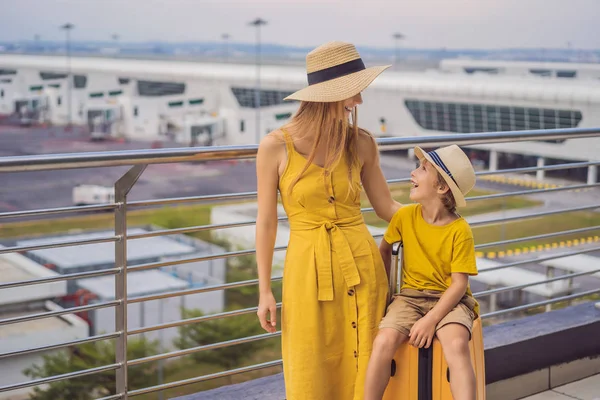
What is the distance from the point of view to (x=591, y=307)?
12.5 ft

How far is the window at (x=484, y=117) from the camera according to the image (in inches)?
1724

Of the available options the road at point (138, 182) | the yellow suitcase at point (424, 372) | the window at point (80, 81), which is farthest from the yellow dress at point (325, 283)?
the window at point (80, 81)

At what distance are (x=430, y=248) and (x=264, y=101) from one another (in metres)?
69.0

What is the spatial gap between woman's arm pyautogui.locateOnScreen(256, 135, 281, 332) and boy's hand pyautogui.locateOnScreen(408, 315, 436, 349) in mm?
385

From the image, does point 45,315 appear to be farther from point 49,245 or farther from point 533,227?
point 533,227

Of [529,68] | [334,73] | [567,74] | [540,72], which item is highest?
[529,68]

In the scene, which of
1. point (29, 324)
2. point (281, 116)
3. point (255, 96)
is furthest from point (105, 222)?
point (255, 96)

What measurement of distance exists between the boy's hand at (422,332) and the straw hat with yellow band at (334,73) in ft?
2.13

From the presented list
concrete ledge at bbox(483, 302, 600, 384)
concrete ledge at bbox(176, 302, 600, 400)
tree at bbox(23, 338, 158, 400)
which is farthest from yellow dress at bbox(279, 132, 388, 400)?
tree at bbox(23, 338, 158, 400)

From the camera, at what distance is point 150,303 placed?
1717cm

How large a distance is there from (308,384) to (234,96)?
73.0 m

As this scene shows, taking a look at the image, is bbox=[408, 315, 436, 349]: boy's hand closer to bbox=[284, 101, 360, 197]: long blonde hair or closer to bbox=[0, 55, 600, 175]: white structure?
bbox=[284, 101, 360, 197]: long blonde hair

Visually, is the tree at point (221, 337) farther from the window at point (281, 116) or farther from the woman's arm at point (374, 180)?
Answer: the window at point (281, 116)

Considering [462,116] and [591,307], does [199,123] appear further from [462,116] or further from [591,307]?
[591,307]
